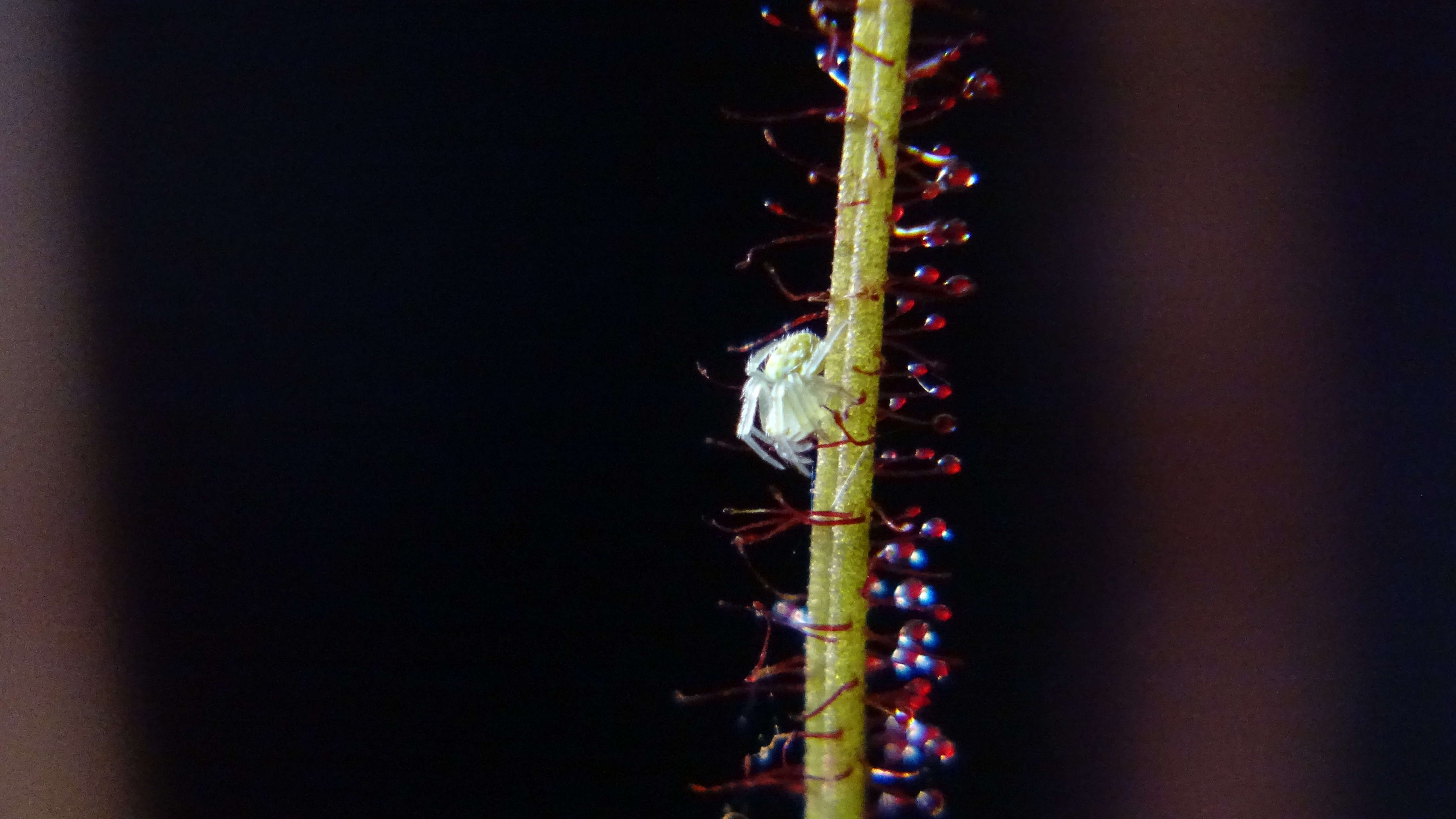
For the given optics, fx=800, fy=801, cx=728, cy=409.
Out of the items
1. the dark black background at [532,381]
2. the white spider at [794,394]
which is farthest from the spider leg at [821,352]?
the dark black background at [532,381]

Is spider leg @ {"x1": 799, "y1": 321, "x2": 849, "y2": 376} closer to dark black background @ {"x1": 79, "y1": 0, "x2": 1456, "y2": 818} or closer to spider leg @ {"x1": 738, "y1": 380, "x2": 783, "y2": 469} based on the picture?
spider leg @ {"x1": 738, "y1": 380, "x2": 783, "y2": 469}

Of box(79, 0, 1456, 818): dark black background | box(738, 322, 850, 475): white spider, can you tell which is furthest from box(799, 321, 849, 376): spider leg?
box(79, 0, 1456, 818): dark black background

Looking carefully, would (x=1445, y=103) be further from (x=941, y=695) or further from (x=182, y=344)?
(x=182, y=344)

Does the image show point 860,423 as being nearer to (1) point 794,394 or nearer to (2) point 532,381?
(1) point 794,394

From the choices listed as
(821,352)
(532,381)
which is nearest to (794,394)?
(821,352)

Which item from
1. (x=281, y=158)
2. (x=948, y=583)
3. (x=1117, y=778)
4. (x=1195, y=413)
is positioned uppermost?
(x=281, y=158)

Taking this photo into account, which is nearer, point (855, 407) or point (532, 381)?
point (855, 407)

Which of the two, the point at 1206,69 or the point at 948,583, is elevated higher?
the point at 1206,69

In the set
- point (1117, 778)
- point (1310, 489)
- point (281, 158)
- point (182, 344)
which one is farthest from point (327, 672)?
point (1310, 489)

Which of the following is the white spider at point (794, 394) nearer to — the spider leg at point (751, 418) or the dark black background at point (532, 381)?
the spider leg at point (751, 418)
